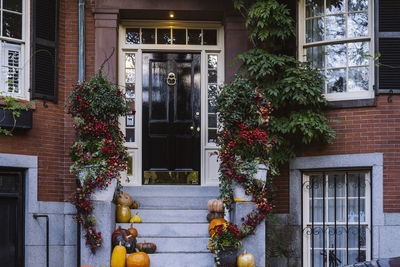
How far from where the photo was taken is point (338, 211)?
8820 millimetres

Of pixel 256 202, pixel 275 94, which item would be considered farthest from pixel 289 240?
pixel 275 94

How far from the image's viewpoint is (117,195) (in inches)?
343

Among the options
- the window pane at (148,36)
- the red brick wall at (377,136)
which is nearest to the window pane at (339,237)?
the red brick wall at (377,136)

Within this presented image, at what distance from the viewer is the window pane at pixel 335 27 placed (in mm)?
8953

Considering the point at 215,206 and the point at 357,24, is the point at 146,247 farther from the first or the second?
the point at 357,24

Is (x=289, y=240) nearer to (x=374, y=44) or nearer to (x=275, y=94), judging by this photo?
(x=275, y=94)

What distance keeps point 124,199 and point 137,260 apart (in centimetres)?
137

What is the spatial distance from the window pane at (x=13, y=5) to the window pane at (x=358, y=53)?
5.10m

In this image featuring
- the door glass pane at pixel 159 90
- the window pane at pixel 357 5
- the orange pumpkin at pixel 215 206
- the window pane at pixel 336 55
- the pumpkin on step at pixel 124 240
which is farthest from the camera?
the door glass pane at pixel 159 90

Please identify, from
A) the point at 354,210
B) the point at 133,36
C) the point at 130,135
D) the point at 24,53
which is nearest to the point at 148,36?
the point at 133,36

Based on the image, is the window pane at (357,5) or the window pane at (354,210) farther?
the window pane at (357,5)

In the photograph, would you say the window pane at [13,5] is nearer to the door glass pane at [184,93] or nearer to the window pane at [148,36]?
the window pane at [148,36]

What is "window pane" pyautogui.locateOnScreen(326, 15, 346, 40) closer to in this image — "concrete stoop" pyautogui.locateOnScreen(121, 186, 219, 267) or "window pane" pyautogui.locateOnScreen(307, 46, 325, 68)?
"window pane" pyautogui.locateOnScreen(307, 46, 325, 68)

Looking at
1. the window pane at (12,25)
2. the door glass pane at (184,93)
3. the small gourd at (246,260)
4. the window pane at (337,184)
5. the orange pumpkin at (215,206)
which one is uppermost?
the window pane at (12,25)
